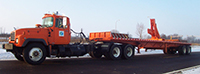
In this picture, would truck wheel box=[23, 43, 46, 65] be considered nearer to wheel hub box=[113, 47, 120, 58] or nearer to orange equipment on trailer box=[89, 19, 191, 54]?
orange equipment on trailer box=[89, 19, 191, 54]

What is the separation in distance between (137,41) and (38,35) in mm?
8350

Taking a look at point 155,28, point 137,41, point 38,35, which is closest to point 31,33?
point 38,35

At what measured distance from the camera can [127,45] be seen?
41.5 ft

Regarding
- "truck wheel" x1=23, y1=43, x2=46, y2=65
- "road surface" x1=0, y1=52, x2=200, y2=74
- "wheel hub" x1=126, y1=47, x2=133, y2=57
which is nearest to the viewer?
"road surface" x1=0, y1=52, x2=200, y2=74

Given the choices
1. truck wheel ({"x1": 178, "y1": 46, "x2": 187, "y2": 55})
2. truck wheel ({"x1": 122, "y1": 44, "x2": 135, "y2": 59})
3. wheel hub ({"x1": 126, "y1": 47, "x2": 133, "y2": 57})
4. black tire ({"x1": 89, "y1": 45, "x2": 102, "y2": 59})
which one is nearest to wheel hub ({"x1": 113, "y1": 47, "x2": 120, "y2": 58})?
truck wheel ({"x1": 122, "y1": 44, "x2": 135, "y2": 59})

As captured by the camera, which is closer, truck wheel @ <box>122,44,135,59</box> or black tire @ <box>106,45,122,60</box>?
black tire @ <box>106,45,122,60</box>

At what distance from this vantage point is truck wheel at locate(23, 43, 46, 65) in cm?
799

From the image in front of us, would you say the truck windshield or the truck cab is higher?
the truck windshield

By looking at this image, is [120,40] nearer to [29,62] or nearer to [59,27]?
[59,27]

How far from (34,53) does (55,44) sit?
1408mm

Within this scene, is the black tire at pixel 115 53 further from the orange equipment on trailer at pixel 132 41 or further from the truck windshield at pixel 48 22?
the truck windshield at pixel 48 22

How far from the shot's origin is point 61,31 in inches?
369

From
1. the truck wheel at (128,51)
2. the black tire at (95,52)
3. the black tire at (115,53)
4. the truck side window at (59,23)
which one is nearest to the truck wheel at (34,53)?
the truck side window at (59,23)

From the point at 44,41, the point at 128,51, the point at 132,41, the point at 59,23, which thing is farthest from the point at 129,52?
the point at 44,41
